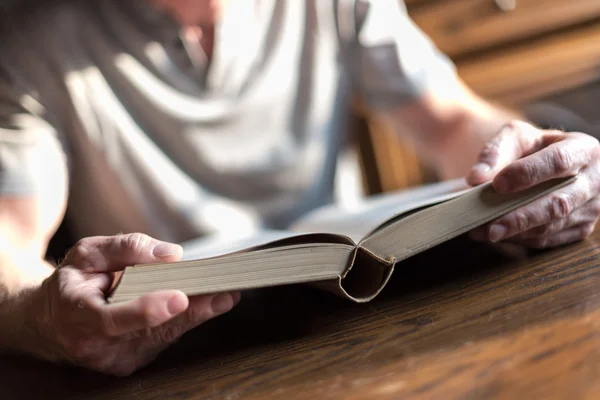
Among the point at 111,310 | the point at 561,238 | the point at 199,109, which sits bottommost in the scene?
the point at 561,238

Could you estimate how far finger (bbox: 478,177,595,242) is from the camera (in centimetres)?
57

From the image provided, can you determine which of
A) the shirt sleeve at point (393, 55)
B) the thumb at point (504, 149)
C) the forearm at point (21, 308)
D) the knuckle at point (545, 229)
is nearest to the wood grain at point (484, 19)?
the shirt sleeve at point (393, 55)

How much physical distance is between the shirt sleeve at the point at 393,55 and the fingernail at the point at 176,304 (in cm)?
76

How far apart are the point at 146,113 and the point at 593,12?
4.52 ft

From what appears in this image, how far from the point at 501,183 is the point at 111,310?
365 mm

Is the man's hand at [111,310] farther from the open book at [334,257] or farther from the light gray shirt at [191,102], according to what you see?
the light gray shirt at [191,102]

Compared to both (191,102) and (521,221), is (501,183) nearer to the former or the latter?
(521,221)

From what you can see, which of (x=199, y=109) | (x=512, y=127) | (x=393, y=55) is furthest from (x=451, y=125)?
(x=199, y=109)

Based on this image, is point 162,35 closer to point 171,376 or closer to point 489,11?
point 171,376

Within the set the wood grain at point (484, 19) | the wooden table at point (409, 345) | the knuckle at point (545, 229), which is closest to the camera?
the wooden table at point (409, 345)

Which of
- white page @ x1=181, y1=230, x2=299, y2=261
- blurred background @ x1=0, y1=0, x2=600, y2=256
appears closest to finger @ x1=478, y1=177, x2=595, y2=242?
white page @ x1=181, y1=230, x2=299, y2=261

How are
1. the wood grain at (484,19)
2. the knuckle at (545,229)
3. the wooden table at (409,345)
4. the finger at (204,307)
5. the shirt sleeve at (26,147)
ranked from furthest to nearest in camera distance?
the wood grain at (484,19), the shirt sleeve at (26,147), the knuckle at (545,229), the finger at (204,307), the wooden table at (409,345)

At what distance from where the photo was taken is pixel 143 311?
443mm

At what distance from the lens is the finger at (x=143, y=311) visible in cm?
44
